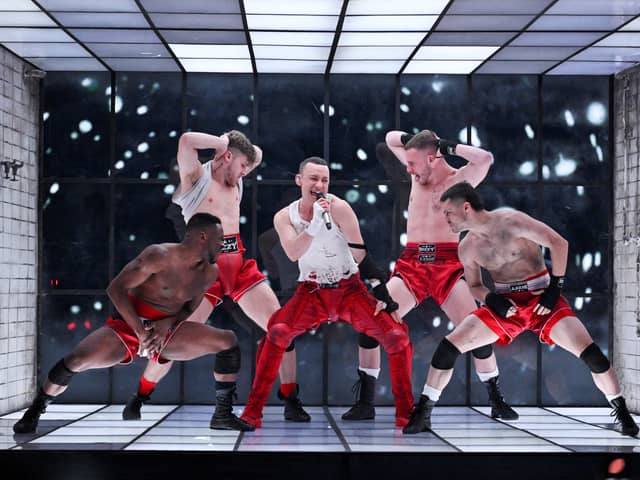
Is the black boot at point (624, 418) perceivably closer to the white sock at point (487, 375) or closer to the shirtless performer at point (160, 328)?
the white sock at point (487, 375)

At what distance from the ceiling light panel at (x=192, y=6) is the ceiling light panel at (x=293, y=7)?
0.11 m

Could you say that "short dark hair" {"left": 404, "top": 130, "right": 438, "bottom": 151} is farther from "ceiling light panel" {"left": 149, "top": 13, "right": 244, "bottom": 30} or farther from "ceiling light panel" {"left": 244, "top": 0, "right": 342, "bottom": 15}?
"ceiling light panel" {"left": 149, "top": 13, "right": 244, "bottom": 30}

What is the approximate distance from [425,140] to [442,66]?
862 millimetres

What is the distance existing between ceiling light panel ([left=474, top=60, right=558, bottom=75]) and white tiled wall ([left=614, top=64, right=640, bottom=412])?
0.69m

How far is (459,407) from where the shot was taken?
304 inches

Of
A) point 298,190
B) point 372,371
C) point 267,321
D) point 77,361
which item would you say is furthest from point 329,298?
point 77,361

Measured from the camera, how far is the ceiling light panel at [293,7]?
20.8ft

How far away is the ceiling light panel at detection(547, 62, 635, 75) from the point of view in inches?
301

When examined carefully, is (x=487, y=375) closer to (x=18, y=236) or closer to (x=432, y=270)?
(x=432, y=270)

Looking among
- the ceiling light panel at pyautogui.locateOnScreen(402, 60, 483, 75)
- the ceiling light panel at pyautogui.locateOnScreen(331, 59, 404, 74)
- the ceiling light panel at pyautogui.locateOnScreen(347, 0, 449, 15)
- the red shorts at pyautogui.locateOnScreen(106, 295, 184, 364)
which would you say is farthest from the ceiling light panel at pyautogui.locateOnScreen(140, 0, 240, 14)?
the red shorts at pyautogui.locateOnScreen(106, 295, 184, 364)

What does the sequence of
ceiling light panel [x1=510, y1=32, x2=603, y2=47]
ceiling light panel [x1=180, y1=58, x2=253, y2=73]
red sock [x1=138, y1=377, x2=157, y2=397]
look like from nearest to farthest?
red sock [x1=138, y1=377, x2=157, y2=397] → ceiling light panel [x1=510, y1=32, x2=603, y2=47] → ceiling light panel [x1=180, y1=58, x2=253, y2=73]

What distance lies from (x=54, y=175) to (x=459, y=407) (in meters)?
4.01

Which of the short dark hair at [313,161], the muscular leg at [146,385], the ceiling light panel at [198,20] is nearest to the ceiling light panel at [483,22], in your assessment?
the short dark hair at [313,161]

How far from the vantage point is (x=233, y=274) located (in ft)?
23.1
